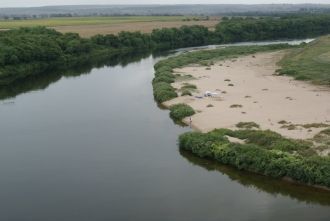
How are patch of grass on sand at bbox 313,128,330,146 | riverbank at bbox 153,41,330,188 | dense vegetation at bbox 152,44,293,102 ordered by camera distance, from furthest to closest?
dense vegetation at bbox 152,44,293,102 → patch of grass on sand at bbox 313,128,330,146 → riverbank at bbox 153,41,330,188

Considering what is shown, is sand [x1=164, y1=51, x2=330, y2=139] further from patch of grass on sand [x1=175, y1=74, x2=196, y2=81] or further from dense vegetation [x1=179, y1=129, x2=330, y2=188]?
dense vegetation [x1=179, y1=129, x2=330, y2=188]

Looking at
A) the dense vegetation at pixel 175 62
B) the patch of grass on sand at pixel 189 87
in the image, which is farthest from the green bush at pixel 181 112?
the patch of grass on sand at pixel 189 87

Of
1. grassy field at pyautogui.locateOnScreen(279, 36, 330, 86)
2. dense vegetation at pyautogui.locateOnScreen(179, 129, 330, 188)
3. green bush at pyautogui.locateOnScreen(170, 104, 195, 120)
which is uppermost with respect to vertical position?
dense vegetation at pyautogui.locateOnScreen(179, 129, 330, 188)

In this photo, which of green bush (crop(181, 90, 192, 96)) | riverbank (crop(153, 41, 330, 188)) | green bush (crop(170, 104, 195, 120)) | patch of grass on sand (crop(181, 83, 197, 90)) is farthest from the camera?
patch of grass on sand (crop(181, 83, 197, 90))

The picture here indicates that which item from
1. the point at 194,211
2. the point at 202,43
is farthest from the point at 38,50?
the point at 194,211

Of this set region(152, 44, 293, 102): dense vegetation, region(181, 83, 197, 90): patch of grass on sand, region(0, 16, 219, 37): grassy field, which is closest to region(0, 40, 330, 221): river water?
region(152, 44, 293, 102): dense vegetation

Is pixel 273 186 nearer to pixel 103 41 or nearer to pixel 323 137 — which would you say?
pixel 323 137

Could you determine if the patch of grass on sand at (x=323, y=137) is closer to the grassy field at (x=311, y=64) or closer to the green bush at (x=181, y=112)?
the green bush at (x=181, y=112)

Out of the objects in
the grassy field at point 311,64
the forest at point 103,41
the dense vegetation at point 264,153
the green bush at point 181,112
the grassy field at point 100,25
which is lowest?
the grassy field at point 100,25
